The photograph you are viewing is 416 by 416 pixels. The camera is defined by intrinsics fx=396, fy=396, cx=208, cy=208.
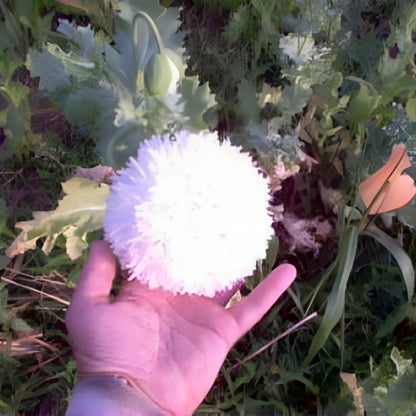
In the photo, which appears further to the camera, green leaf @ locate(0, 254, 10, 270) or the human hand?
green leaf @ locate(0, 254, 10, 270)

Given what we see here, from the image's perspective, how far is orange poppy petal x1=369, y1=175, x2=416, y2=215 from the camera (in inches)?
28.6

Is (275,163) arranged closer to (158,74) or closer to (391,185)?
(391,185)

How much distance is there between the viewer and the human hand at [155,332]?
0.58m

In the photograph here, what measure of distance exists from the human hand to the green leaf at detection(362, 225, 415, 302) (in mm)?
282

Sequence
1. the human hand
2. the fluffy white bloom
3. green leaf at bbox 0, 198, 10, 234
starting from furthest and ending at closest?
green leaf at bbox 0, 198, 10, 234, the human hand, the fluffy white bloom

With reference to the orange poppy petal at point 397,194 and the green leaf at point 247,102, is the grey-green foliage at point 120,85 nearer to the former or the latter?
the green leaf at point 247,102

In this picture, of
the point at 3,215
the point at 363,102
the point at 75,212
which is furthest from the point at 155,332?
the point at 363,102

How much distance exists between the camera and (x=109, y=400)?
1.83ft

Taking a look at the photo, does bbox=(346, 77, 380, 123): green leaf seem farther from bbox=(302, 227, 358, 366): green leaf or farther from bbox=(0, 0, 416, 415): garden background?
bbox=(302, 227, 358, 366): green leaf

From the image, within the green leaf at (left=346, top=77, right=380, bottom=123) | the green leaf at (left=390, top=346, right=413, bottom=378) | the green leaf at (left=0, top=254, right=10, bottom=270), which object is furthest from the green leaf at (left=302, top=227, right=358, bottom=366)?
the green leaf at (left=0, top=254, right=10, bottom=270)

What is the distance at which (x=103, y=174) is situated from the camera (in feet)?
2.31

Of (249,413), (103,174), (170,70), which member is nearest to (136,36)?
(170,70)

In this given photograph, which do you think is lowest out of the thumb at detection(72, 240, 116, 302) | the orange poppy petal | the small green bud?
the thumb at detection(72, 240, 116, 302)

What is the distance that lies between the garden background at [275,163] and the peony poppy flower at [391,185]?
0.05 metres
